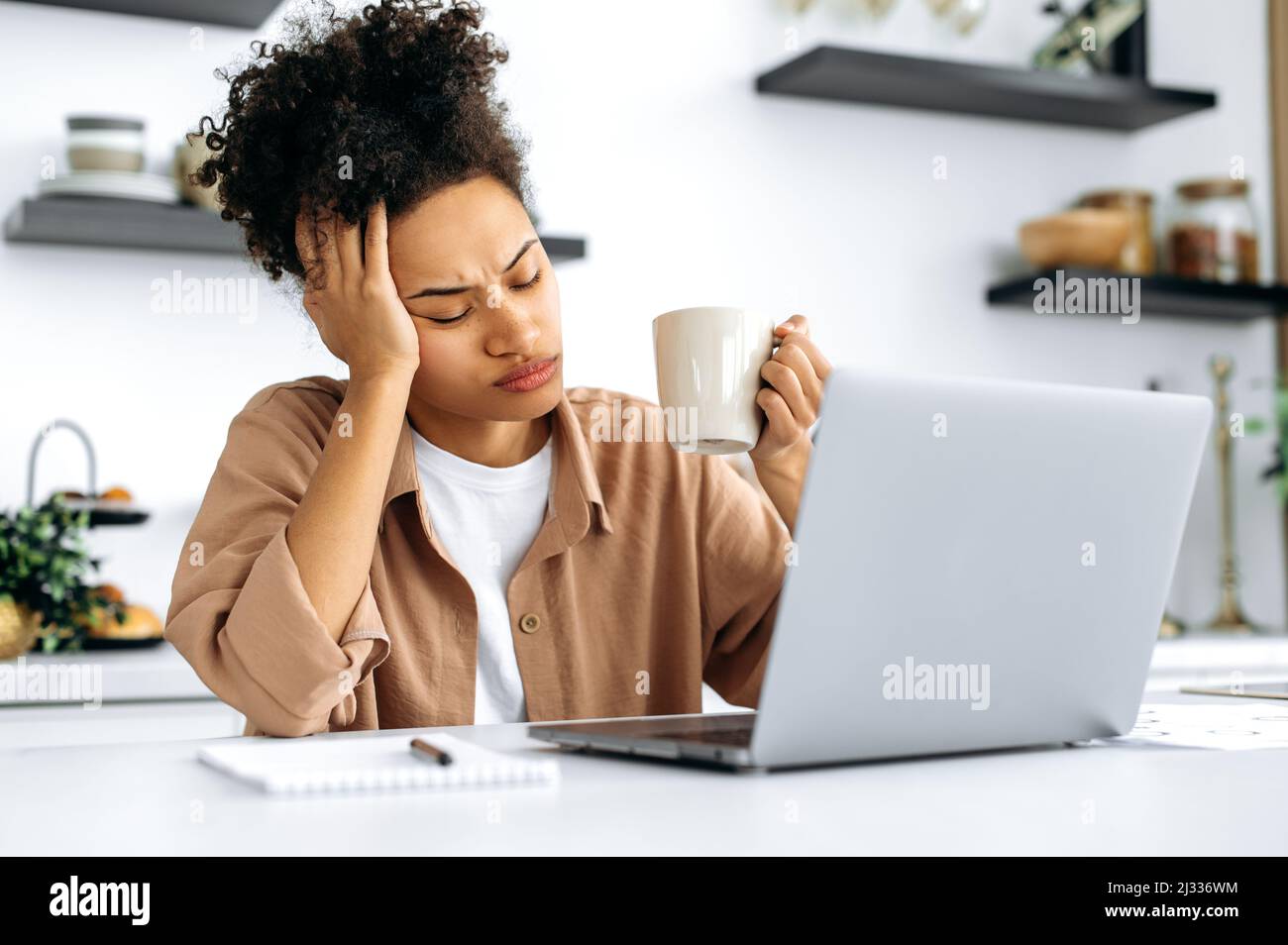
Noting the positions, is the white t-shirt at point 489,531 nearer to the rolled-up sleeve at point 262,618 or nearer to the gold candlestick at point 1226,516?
the rolled-up sleeve at point 262,618

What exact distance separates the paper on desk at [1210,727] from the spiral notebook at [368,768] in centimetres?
39

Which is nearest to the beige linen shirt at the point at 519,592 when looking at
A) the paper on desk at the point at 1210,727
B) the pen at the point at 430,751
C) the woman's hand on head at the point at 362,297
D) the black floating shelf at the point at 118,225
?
the woman's hand on head at the point at 362,297

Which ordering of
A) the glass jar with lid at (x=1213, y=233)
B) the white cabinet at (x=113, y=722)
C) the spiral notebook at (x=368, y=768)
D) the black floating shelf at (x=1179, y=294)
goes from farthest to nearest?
the glass jar with lid at (x=1213, y=233) < the black floating shelf at (x=1179, y=294) < the white cabinet at (x=113, y=722) < the spiral notebook at (x=368, y=768)

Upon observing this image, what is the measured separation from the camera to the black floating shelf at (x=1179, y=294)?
292cm

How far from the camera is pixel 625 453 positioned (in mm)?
1401

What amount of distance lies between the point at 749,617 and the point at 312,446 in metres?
0.46

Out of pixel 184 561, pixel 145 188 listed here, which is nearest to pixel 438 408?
pixel 184 561

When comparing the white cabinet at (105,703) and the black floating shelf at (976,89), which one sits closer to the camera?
the white cabinet at (105,703)

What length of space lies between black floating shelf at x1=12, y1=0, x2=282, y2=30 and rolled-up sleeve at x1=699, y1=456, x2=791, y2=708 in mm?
1435

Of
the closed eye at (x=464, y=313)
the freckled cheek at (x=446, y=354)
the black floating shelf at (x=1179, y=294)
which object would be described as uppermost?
the black floating shelf at (x=1179, y=294)

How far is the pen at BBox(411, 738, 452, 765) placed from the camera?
0.70m

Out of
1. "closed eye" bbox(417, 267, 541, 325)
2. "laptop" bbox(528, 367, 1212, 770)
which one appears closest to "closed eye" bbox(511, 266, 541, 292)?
"closed eye" bbox(417, 267, 541, 325)

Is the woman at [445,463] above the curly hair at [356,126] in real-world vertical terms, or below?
below

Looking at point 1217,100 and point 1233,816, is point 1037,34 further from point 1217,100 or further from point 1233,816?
point 1233,816
